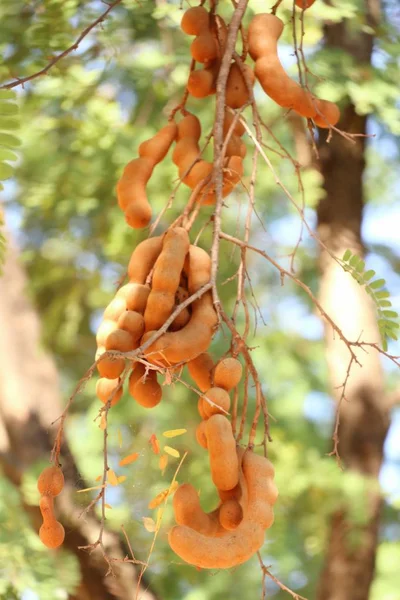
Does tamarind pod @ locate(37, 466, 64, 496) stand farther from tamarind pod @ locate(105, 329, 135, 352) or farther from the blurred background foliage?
the blurred background foliage

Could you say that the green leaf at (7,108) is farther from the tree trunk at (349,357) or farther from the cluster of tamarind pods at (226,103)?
the tree trunk at (349,357)

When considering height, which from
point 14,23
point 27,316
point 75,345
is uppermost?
point 14,23

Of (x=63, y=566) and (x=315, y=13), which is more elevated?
(x=315, y=13)

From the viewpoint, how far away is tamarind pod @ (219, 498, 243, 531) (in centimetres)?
57

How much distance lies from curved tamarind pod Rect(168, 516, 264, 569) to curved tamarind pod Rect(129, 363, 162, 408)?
10cm

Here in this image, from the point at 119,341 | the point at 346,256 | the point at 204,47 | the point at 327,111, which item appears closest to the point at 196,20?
the point at 204,47

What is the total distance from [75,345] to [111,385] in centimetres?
216

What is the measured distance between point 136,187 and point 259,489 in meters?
0.32

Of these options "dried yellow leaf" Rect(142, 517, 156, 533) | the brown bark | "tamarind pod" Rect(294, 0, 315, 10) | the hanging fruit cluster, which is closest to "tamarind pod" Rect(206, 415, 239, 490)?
the hanging fruit cluster

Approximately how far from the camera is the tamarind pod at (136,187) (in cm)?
76

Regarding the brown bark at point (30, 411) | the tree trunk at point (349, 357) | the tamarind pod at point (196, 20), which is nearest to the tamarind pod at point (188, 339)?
the tamarind pod at point (196, 20)

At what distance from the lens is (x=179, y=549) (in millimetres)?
529

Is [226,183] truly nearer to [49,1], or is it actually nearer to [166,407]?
[49,1]

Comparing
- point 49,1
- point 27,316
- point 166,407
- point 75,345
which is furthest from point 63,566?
point 75,345
